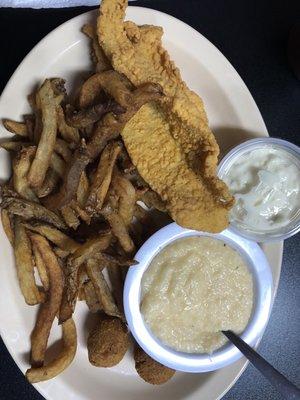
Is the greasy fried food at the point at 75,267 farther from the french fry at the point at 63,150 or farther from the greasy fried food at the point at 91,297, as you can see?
the french fry at the point at 63,150

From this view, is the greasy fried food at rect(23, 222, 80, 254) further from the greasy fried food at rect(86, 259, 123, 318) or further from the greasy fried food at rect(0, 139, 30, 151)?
the greasy fried food at rect(0, 139, 30, 151)

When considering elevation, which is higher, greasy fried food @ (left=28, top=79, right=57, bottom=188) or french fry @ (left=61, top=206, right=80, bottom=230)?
greasy fried food @ (left=28, top=79, right=57, bottom=188)

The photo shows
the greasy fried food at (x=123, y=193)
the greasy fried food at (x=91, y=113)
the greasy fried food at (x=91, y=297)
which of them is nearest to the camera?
the greasy fried food at (x=91, y=113)

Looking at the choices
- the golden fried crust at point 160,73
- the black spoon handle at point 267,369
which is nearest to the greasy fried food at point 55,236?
the golden fried crust at point 160,73

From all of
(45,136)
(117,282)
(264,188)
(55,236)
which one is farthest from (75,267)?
(264,188)

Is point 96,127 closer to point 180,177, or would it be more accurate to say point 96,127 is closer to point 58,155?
point 58,155

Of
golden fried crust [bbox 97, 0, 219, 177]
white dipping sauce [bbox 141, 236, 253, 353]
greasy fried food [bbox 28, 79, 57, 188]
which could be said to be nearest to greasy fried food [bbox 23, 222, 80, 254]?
greasy fried food [bbox 28, 79, 57, 188]

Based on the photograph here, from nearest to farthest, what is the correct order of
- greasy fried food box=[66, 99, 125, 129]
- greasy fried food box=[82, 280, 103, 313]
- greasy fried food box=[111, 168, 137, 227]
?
1. greasy fried food box=[66, 99, 125, 129]
2. greasy fried food box=[111, 168, 137, 227]
3. greasy fried food box=[82, 280, 103, 313]
